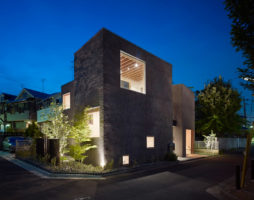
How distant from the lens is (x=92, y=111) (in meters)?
12.4

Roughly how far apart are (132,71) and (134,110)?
418 cm

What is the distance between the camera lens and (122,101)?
12164mm

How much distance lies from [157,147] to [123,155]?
11.8 feet

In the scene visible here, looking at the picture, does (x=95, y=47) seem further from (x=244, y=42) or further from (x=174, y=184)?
(x=174, y=184)

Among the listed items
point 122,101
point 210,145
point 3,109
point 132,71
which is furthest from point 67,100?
point 3,109

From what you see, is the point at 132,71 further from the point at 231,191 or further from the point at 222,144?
the point at 222,144

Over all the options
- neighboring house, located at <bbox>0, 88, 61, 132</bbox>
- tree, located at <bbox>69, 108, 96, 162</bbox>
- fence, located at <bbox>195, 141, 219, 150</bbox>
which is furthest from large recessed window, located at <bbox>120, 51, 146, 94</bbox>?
neighboring house, located at <bbox>0, 88, 61, 132</bbox>

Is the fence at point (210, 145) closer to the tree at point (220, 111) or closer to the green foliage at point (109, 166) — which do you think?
the tree at point (220, 111)

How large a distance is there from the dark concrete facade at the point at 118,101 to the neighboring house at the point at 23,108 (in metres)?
18.4

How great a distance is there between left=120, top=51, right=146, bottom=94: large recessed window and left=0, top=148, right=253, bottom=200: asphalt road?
6.73 metres

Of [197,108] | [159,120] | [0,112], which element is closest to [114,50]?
[159,120]

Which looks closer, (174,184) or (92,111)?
(174,184)

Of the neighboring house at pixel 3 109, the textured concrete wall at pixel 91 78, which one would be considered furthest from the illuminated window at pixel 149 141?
the neighboring house at pixel 3 109

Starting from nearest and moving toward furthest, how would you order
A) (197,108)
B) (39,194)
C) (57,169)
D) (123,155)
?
1. (39,194)
2. (57,169)
3. (123,155)
4. (197,108)
